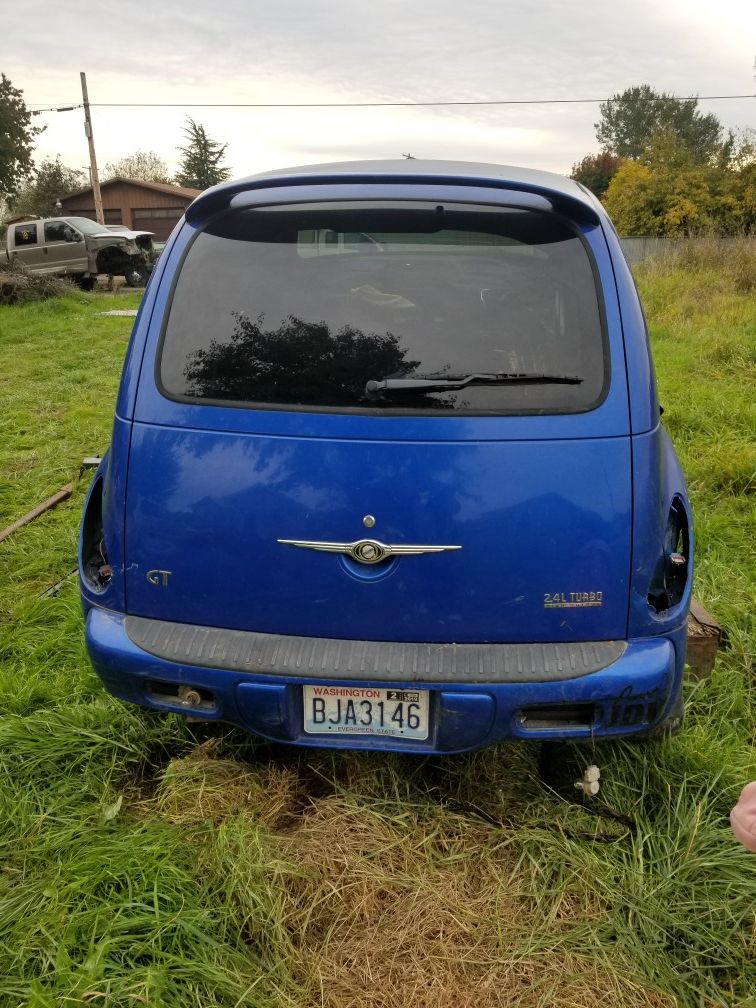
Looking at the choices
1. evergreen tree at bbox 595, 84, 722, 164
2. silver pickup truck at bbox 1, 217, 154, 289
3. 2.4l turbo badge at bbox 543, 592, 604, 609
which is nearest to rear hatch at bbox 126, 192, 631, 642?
2.4l turbo badge at bbox 543, 592, 604, 609

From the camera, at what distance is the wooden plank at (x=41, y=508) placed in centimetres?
450

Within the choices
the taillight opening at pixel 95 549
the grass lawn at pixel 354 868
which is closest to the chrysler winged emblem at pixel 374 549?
the taillight opening at pixel 95 549

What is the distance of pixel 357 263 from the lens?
2154mm

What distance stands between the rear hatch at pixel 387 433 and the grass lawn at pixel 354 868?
0.60 m

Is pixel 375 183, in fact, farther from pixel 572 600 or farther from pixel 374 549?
pixel 572 600

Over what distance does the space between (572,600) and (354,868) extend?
89 cm

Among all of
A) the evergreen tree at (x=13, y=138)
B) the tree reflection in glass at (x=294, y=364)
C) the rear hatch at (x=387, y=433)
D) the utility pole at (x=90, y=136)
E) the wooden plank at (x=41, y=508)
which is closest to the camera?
the rear hatch at (x=387, y=433)

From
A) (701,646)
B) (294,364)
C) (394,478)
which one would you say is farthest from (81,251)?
(394,478)

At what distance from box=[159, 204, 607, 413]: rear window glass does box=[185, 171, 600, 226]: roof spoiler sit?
0.15 feet

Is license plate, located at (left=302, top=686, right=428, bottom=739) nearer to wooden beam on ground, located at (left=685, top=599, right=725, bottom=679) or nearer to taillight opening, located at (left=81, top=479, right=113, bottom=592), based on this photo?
taillight opening, located at (left=81, top=479, right=113, bottom=592)

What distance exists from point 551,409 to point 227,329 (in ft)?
2.93

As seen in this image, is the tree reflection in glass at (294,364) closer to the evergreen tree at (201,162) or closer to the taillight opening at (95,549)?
the taillight opening at (95,549)

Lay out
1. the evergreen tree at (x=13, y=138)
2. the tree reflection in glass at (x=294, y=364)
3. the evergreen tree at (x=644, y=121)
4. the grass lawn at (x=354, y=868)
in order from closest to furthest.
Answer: the grass lawn at (x=354, y=868), the tree reflection in glass at (x=294, y=364), the evergreen tree at (x=13, y=138), the evergreen tree at (x=644, y=121)

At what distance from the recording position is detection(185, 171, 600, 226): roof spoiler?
2.08 meters
